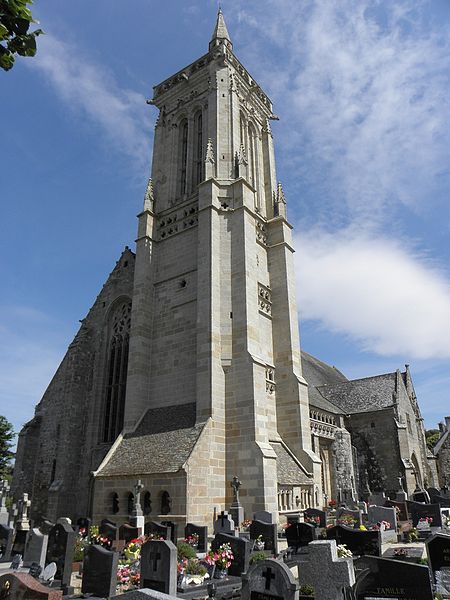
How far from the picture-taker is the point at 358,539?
11.0 m

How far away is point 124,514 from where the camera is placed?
18688mm

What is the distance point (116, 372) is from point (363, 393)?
19586 mm

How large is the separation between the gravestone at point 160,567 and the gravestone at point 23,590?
269cm

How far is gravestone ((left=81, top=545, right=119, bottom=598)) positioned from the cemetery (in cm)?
2

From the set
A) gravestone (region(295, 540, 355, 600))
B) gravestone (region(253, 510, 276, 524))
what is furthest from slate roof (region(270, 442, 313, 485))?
gravestone (region(295, 540, 355, 600))

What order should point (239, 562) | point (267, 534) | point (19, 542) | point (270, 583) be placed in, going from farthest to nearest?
point (19, 542) → point (267, 534) → point (239, 562) → point (270, 583)

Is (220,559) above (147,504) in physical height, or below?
below

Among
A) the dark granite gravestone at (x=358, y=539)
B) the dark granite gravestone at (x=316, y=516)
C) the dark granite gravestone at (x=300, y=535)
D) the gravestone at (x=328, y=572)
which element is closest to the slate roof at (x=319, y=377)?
the dark granite gravestone at (x=316, y=516)

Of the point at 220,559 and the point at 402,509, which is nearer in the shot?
the point at 220,559

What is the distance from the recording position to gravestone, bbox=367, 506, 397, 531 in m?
17.2

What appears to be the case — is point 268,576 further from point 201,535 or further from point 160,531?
point 160,531

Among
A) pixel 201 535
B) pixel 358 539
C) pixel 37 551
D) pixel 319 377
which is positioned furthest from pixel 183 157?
pixel 358 539

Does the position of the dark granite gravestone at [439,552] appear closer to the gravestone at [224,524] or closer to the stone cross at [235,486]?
the gravestone at [224,524]

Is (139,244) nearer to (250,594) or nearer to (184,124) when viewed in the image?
(184,124)
